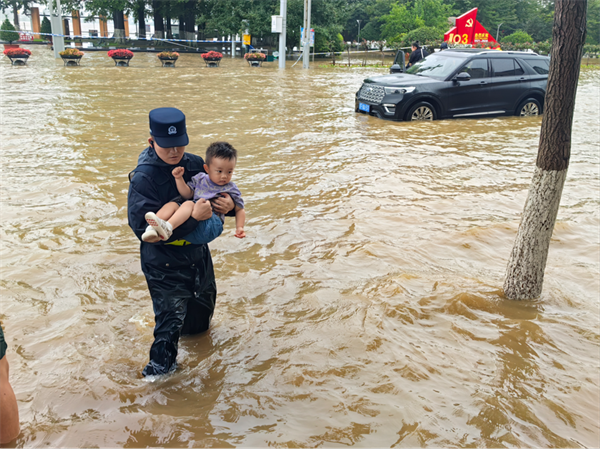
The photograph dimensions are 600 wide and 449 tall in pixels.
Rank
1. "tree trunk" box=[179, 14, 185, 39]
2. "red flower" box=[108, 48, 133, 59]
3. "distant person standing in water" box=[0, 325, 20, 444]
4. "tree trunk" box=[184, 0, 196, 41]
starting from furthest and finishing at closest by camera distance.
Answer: "tree trunk" box=[179, 14, 185, 39], "tree trunk" box=[184, 0, 196, 41], "red flower" box=[108, 48, 133, 59], "distant person standing in water" box=[0, 325, 20, 444]

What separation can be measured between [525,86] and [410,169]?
6.86 metres

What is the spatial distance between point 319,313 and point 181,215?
Answer: 1810 millimetres

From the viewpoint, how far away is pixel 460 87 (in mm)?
12805

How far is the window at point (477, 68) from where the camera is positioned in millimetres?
12844

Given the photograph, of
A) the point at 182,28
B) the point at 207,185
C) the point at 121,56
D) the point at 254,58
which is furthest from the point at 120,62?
the point at 207,185

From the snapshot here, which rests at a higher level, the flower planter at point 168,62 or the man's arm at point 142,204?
the flower planter at point 168,62

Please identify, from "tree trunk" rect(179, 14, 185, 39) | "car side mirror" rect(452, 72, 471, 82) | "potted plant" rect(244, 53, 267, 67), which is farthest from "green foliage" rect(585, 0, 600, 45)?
"car side mirror" rect(452, 72, 471, 82)

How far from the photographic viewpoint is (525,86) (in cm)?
1362

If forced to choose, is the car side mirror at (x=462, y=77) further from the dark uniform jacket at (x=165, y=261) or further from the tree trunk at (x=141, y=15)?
the tree trunk at (x=141, y=15)

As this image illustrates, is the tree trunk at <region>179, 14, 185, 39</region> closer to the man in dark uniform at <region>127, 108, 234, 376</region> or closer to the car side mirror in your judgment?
Result: the car side mirror

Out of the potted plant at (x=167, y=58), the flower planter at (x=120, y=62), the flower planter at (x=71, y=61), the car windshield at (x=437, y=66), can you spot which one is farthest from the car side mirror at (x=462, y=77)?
the flower planter at (x=71, y=61)

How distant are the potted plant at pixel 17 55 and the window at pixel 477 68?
22.4 metres

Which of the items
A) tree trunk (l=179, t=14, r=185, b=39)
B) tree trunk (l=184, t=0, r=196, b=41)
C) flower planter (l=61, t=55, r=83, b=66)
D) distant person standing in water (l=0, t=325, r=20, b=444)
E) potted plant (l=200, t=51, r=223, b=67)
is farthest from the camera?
tree trunk (l=179, t=14, r=185, b=39)

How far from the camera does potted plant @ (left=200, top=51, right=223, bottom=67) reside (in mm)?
29703
